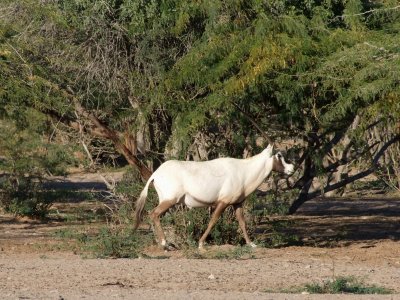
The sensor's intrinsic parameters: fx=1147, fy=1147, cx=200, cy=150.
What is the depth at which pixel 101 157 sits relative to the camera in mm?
20859

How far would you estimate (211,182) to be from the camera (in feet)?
57.7

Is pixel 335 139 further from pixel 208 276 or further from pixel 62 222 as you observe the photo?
pixel 62 222

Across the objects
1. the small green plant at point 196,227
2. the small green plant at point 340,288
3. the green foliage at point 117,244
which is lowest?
the small green plant at point 196,227

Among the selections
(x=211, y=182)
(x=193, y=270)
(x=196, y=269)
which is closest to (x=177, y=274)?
(x=193, y=270)

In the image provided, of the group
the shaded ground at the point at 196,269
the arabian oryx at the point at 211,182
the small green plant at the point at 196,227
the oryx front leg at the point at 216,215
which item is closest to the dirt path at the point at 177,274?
the shaded ground at the point at 196,269

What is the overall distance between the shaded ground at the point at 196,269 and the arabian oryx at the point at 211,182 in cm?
64

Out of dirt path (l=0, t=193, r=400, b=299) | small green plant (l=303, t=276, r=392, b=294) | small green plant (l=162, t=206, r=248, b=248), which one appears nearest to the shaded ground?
dirt path (l=0, t=193, r=400, b=299)

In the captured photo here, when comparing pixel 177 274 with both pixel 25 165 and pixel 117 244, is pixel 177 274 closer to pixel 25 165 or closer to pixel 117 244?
pixel 117 244

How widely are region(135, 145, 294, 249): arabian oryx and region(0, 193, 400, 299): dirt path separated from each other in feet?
2.17

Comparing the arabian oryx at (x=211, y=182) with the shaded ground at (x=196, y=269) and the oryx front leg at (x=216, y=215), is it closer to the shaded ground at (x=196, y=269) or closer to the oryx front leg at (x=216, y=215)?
the oryx front leg at (x=216, y=215)

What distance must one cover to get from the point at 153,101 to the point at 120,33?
4.38ft

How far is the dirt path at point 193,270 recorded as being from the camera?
1237cm

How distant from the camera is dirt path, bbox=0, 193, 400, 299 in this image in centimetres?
1237

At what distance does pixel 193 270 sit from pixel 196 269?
0.16 metres
